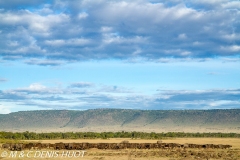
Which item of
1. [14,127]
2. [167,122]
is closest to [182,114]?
[167,122]

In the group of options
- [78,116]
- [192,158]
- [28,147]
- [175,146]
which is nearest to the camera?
[192,158]

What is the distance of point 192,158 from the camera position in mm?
31891

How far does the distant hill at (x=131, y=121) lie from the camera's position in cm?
16362

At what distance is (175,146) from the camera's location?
1816 inches

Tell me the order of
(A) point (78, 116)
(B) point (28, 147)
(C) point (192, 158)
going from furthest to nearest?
(A) point (78, 116), (B) point (28, 147), (C) point (192, 158)

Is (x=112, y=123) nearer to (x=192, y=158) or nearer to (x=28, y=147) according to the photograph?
(x=28, y=147)

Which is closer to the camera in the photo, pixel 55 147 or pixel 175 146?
pixel 55 147

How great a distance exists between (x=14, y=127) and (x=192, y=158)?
16170 centimetres

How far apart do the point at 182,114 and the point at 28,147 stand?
475 feet

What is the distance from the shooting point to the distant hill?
163625 millimetres

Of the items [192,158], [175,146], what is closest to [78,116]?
Result: [175,146]

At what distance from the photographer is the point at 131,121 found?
182m

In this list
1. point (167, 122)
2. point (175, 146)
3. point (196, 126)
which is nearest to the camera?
point (175, 146)

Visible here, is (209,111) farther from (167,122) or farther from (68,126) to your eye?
(68,126)
